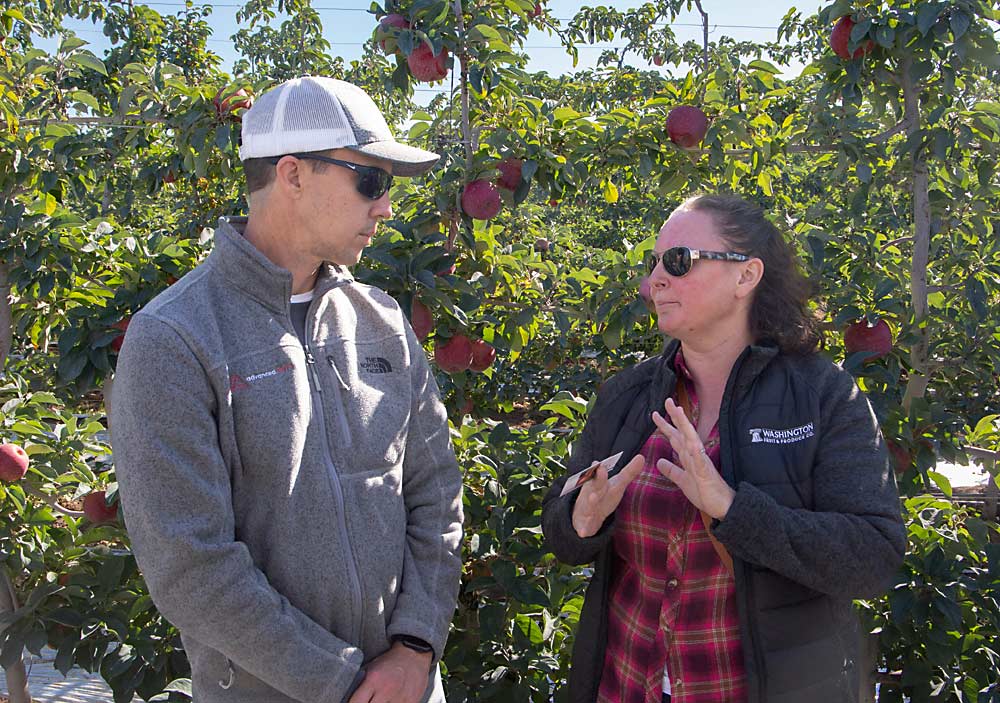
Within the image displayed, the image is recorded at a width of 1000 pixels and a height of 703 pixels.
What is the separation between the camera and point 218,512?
51.0 inches

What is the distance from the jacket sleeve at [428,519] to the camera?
1.51 metres

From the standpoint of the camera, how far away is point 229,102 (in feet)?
8.56

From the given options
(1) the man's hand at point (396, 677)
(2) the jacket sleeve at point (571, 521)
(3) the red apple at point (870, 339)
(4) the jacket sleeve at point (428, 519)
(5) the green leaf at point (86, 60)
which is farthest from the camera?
(5) the green leaf at point (86, 60)

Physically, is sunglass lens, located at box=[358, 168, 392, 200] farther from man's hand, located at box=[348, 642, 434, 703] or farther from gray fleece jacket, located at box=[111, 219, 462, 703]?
man's hand, located at box=[348, 642, 434, 703]

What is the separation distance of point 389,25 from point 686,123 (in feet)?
2.81

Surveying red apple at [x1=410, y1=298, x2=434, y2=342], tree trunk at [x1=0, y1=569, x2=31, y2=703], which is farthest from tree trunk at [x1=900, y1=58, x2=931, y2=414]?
tree trunk at [x1=0, y1=569, x2=31, y2=703]

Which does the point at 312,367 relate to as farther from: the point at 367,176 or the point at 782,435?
the point at 782,435

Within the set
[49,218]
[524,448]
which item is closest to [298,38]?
[49,218]

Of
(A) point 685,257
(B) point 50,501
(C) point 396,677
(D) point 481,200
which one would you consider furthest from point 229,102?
(C) point 396,677

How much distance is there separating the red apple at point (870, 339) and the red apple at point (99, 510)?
202 cm

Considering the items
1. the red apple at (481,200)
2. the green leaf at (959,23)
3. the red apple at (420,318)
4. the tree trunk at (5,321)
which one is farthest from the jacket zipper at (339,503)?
the green leaf at (959,23)

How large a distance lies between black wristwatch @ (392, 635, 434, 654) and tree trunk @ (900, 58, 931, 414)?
1635 millimetres

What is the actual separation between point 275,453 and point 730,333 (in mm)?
831

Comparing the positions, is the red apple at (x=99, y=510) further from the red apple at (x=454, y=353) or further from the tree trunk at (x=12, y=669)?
the red apple at (x=454, y=353)
